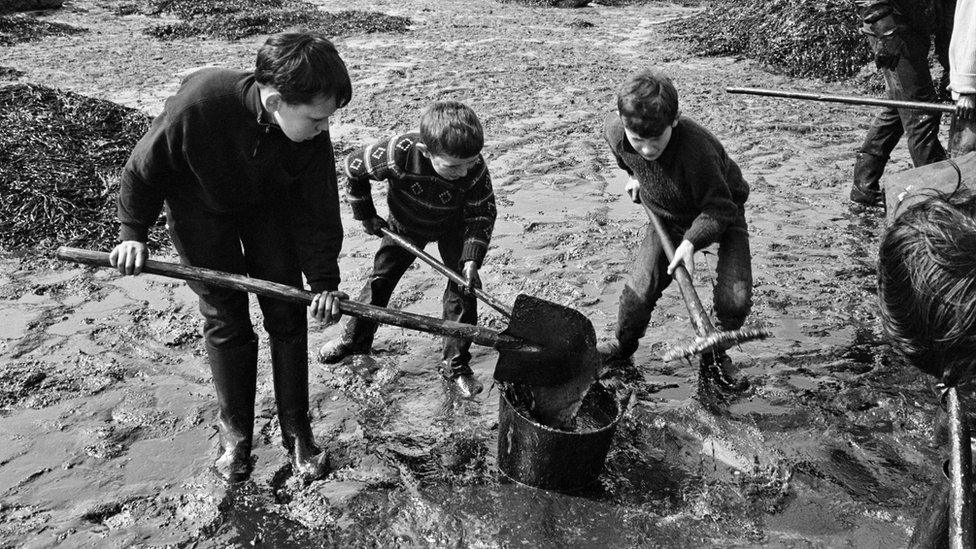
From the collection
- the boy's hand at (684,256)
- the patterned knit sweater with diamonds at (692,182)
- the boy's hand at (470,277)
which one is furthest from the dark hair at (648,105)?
the boy's hand at (470,277)

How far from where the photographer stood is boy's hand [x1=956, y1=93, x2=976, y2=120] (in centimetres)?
426

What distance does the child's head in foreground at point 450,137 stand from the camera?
3.29 metres

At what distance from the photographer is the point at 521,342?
10.5ft

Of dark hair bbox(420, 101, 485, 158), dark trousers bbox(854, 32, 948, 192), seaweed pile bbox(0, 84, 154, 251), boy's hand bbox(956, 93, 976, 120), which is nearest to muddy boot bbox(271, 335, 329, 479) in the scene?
dark hair bbox(420, 101, 485, 158)

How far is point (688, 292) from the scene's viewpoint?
10.9 ft

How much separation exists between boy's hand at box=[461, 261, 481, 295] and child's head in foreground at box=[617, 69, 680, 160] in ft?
2.99

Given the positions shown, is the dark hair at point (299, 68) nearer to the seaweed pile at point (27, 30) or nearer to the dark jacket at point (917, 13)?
the dark jacket at point (917, 13)

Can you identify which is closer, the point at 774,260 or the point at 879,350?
the point at 879,350

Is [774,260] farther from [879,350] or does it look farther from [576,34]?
[576,34]

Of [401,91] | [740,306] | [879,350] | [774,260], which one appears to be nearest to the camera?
[740,306]

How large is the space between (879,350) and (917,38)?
7.72 ft

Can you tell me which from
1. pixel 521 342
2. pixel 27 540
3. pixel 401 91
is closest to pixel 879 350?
pixel 521 342

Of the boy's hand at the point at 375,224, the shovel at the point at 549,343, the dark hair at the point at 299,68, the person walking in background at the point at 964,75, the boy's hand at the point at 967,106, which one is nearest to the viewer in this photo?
the dark hair at the point at 299,68

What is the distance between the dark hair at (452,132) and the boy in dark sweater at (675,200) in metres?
0.62
